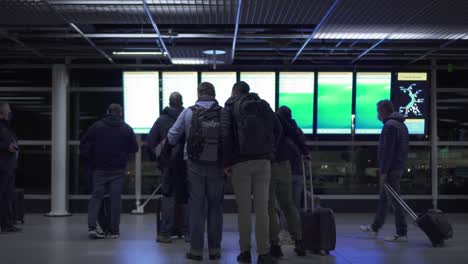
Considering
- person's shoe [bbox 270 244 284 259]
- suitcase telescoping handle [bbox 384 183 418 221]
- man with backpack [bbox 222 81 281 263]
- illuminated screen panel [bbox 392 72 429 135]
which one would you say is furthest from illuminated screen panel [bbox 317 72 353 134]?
man with backpack [bbox 222 81 281 263]

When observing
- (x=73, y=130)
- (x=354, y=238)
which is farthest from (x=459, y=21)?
(x=73, y=130)

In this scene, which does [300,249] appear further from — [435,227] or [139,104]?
[139,104]

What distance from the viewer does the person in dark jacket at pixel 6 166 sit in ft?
27.6

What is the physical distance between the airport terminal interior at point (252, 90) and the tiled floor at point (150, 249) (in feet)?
0.51

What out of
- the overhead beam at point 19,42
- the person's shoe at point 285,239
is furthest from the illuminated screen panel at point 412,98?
the overhead beam at point 19,42

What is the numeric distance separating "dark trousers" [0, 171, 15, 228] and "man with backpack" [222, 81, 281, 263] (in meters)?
4.16

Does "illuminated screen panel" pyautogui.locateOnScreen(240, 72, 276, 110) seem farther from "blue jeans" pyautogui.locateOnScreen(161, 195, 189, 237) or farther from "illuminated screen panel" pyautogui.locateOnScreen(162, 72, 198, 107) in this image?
"blue jeans" pyautogui.locateOnScreen(161, 195, 189, 237)

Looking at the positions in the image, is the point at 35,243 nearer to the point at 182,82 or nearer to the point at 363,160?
the point at 182,82

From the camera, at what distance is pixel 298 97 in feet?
38.8

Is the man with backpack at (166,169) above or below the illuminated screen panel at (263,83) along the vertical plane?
below

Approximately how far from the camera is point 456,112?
1263 cm

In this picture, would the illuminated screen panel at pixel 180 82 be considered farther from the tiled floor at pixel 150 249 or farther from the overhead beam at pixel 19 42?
the tiled floor at pixel 150 249

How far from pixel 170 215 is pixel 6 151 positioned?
2784 millimetres

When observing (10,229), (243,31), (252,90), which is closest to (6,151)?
(10,229)
